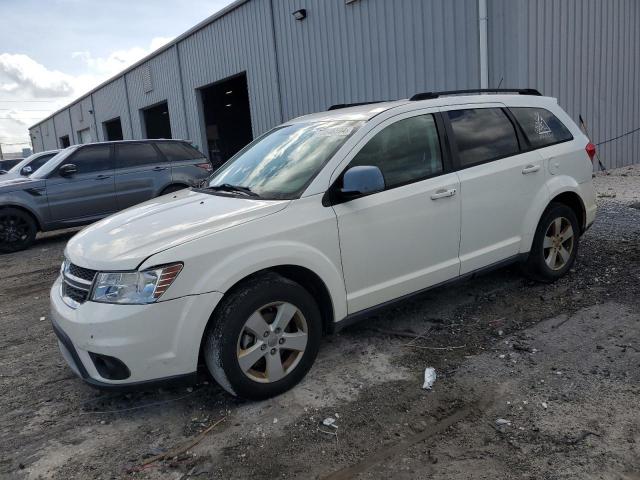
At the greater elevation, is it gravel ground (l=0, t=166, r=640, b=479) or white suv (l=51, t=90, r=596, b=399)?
white suv (l=51, t=90, r=596, b=399)

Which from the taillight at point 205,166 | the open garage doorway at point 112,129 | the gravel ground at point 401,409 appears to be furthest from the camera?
the open garage doorway at point 112,129

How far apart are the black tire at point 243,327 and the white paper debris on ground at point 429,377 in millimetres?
833

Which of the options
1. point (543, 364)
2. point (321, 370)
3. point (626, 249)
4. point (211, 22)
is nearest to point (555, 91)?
point (626, 249)

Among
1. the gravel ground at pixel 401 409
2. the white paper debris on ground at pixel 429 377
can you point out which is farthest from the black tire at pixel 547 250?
the white paper debris on ground at pixel 429 377

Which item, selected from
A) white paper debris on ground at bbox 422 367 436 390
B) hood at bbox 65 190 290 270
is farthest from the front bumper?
white paper debris on ground at bbox 422 367 436 390

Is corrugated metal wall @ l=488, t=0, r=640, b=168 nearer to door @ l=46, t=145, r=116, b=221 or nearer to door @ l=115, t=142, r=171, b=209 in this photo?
door @ l=115, t=142, r=171, b=209

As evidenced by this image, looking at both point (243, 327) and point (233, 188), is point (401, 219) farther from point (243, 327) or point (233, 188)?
point (243, 327)

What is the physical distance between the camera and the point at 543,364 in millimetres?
3422

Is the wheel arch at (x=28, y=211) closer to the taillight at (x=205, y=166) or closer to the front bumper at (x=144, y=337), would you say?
the taillight at (x=205, y=166)

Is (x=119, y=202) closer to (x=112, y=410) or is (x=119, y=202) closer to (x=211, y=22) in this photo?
(x=112, y=410)

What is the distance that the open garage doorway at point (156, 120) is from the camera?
2402 centimetres

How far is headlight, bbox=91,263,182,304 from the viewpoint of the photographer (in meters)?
2.77

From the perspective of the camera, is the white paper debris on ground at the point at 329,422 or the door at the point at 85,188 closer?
the white paper debris on ground at the point at 329,422

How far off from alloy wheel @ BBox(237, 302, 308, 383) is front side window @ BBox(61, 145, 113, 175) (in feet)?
24.6
